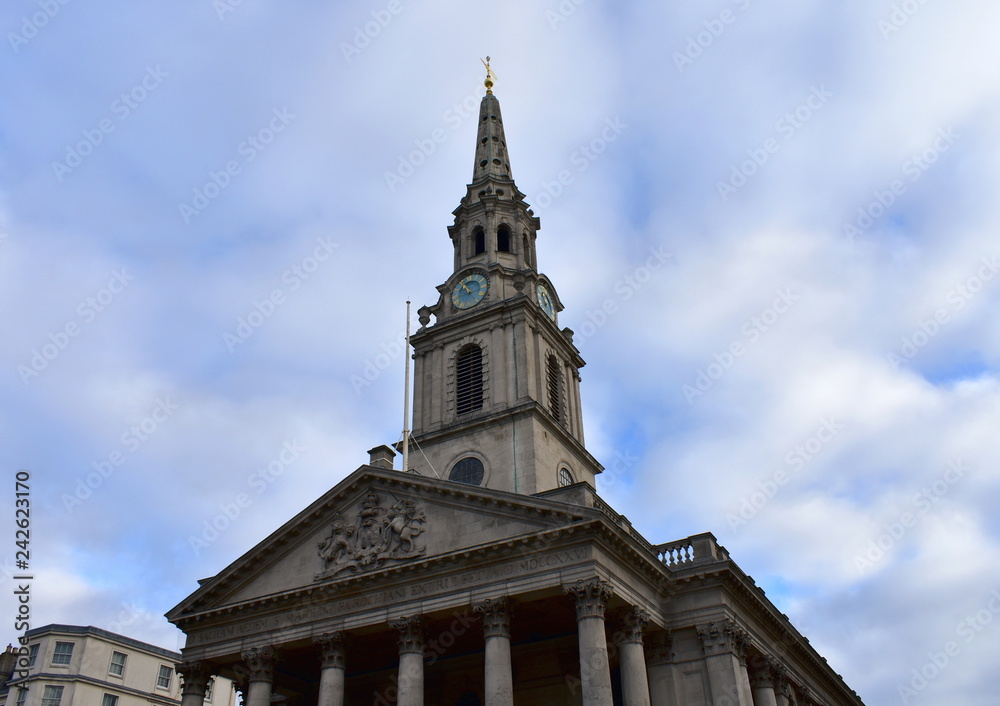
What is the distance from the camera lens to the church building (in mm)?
28219

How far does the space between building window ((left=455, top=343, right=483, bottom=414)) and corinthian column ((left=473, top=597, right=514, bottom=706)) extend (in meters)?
16.0

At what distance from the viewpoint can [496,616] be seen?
2816 cm

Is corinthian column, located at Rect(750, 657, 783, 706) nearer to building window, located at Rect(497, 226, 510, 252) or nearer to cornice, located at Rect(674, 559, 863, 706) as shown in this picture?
cornice, located at Rect(674, 559, 863, 706)

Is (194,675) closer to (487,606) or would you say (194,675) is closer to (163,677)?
(487,606)

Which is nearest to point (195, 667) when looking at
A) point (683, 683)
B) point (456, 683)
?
point (456, 683)

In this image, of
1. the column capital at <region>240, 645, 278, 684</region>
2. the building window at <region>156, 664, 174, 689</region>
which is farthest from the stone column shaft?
the building window at <region>156, 664, 174, 689</region>

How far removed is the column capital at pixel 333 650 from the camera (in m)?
30.5

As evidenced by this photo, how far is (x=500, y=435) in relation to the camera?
41.5 metres

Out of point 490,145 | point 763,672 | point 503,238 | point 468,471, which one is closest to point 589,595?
point 763,672

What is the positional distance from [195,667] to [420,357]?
19260mm

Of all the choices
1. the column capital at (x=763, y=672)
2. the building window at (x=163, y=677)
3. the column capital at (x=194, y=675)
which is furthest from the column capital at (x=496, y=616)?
the building window at (x=163, y=677)

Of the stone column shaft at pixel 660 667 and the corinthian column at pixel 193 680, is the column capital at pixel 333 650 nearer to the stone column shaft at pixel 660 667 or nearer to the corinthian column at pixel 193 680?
the corinthian column at pixel 193 680

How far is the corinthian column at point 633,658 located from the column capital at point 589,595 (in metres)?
2.25

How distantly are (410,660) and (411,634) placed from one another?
826 mm
